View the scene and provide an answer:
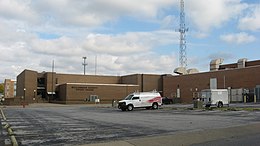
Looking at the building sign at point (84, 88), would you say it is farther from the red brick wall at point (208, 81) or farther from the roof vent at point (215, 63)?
the roof vent at point (215, 63)

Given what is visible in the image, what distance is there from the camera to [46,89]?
102625 millimetres

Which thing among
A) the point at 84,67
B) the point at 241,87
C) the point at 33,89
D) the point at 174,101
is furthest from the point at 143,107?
the point at 84,67

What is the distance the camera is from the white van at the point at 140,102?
1694 inches

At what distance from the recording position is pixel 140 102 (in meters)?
43.7

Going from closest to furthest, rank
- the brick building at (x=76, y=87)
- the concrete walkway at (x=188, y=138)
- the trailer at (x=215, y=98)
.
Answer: the concrete walkway at (x=188, y=138) → the trailer at (x=215, y=98) → the brick building at (x=76, y=87)

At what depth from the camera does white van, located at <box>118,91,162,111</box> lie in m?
43.0

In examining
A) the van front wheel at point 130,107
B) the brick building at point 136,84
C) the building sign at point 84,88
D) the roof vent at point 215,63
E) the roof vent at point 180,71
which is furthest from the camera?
the roof vent at point 180,71

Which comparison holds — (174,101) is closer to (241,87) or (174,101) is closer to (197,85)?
(197,85)

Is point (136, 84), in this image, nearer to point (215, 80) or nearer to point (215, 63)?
point (215, 63)

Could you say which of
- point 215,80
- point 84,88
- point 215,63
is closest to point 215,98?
point 215,80

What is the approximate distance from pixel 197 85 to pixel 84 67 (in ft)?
188

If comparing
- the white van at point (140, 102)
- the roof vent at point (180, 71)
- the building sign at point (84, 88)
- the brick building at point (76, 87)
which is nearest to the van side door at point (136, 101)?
the white van at point (140, 102)

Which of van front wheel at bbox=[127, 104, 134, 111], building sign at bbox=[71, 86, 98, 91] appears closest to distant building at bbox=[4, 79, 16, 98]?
building sign at bbox=[71, 86, 98, 91]

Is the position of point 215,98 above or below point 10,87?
below
